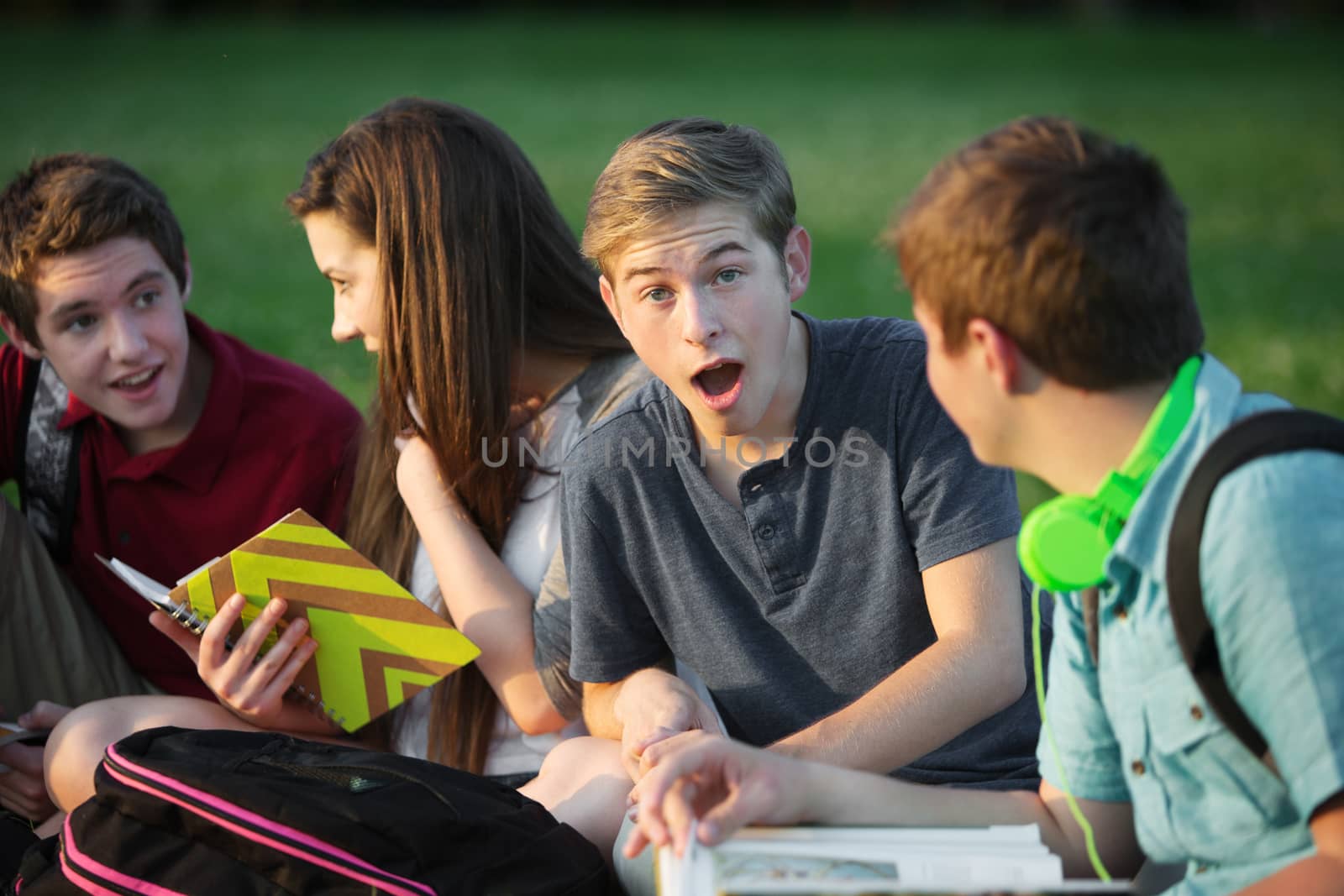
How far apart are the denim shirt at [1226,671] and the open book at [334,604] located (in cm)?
139

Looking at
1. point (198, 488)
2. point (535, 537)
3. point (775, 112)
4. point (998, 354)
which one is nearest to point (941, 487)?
point (998, 354)

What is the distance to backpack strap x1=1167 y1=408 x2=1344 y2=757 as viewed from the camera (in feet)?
5.56

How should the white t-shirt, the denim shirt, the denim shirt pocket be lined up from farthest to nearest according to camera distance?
the white t-shirt < the denim shirt pocket < the denim shirt

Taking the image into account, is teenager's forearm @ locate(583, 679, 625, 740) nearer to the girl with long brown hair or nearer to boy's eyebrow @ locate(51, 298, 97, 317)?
the girl with long brown hair

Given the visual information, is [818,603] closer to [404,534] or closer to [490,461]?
[490,461]

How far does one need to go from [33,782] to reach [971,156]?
8.62 feet

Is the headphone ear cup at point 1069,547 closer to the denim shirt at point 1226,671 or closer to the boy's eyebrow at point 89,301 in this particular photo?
the denim shirt at point 1226,671

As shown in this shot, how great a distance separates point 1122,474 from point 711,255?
1022 millimetres

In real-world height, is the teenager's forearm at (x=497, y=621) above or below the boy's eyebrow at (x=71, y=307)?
below

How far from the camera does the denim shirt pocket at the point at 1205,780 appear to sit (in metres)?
1.79

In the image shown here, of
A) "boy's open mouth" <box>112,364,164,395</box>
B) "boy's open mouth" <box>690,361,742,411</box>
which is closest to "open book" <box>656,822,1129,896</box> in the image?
"boy's open mouth" <box>690,361,742,411</box>

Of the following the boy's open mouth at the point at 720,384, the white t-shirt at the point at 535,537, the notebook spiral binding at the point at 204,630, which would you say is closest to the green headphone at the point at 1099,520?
the boy's open mouth at the point at 720,384

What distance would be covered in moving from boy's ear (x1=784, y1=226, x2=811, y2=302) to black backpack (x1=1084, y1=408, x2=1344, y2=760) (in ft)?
3.80

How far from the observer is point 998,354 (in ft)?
6.19
